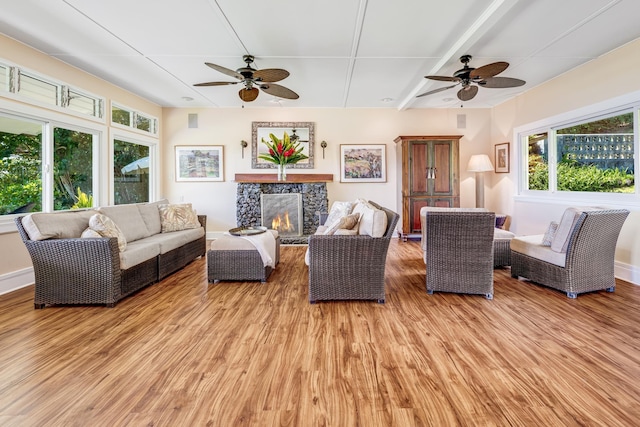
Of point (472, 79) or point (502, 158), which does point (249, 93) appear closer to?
point (472, 79)

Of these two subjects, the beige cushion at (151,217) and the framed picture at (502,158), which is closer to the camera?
the beige cushion at (151,217)

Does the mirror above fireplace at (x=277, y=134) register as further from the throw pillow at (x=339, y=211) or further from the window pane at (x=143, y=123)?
the throw pillow at (x=339, y=211)

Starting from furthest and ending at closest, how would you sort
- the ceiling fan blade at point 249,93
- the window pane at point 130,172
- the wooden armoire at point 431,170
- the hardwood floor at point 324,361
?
the wooden armoire at point 431,170, the window pane at point 130,172, the ceiling fan blade at point 249,93, the hardwood floor at point 324,361

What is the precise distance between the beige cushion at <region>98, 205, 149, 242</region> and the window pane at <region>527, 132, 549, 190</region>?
20.2ft

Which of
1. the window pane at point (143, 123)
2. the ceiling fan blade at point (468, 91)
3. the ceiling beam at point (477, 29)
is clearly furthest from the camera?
the window pane at point (143, 123)

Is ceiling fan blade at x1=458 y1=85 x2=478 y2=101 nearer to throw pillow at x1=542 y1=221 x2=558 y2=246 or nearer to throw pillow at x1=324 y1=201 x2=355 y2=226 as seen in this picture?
throw pillow at x1=542 y1=221 x2=558 y2=246

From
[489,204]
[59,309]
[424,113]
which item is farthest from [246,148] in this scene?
[489,204]

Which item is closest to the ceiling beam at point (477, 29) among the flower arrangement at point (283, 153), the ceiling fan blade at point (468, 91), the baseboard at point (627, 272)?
the ceiling fan blade at point (468, 91)

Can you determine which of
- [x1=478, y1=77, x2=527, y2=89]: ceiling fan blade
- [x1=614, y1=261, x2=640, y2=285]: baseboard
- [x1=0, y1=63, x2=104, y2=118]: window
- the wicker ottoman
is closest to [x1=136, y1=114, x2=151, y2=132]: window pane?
[x1=0, y1=63, x2=104, y2=118]: window

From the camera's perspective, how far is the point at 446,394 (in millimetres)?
1639

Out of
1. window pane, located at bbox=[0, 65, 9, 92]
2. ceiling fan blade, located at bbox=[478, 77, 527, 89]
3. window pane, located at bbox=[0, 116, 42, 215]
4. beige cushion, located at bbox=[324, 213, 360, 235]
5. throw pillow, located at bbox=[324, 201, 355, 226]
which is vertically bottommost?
beige cushion, located at bbox=[324, 213, 360, 235]

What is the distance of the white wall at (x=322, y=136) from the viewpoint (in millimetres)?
6359

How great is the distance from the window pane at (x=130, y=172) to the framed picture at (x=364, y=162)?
391 cm

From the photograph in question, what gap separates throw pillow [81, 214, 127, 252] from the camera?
296cm
